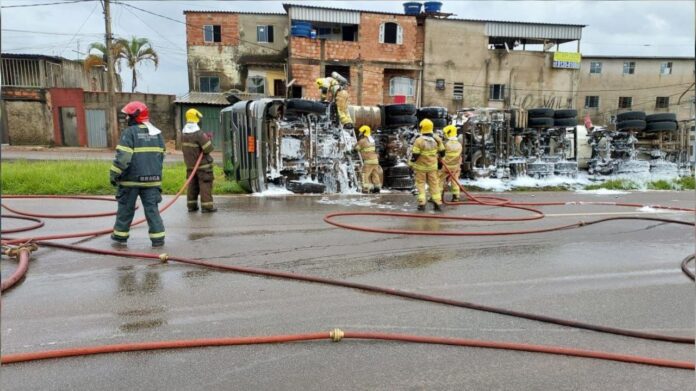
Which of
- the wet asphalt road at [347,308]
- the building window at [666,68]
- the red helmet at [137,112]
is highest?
the building window at [666,68]

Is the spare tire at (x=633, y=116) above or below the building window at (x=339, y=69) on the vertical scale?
below

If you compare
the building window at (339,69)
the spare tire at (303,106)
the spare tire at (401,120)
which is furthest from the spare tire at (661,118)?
the building window at (339,69)

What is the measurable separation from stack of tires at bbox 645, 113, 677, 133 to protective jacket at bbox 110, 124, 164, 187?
15.8 metres

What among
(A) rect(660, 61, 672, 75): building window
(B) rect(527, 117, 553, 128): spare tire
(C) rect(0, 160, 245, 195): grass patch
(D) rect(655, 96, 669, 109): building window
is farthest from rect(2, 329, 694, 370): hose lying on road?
(A) rect(660, 61, 672, 75): building window

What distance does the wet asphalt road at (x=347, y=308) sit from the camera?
3.03m

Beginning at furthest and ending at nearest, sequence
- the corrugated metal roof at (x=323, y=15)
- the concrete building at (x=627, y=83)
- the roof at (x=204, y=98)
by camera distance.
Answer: the concrete building at (x=627, y=83)
the corrugated metal roof at (x=323, y=15)
the roof at (x=204, y=98)

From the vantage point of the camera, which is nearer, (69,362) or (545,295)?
(69,362)

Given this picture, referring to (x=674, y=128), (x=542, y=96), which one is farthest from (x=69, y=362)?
(x=542, y=96)

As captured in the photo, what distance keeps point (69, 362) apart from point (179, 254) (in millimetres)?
2583

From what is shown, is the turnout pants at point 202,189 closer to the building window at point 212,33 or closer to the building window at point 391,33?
the building window at point 391,33

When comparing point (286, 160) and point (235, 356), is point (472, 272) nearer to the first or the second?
point (235, 356)

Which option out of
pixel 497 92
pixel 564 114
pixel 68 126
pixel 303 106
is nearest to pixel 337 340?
pixel 303 106

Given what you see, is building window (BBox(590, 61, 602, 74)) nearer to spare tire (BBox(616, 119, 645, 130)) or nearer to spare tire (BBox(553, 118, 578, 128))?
spare tire (BBox(616, 119, 645, 130))

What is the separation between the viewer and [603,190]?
13.9 m
